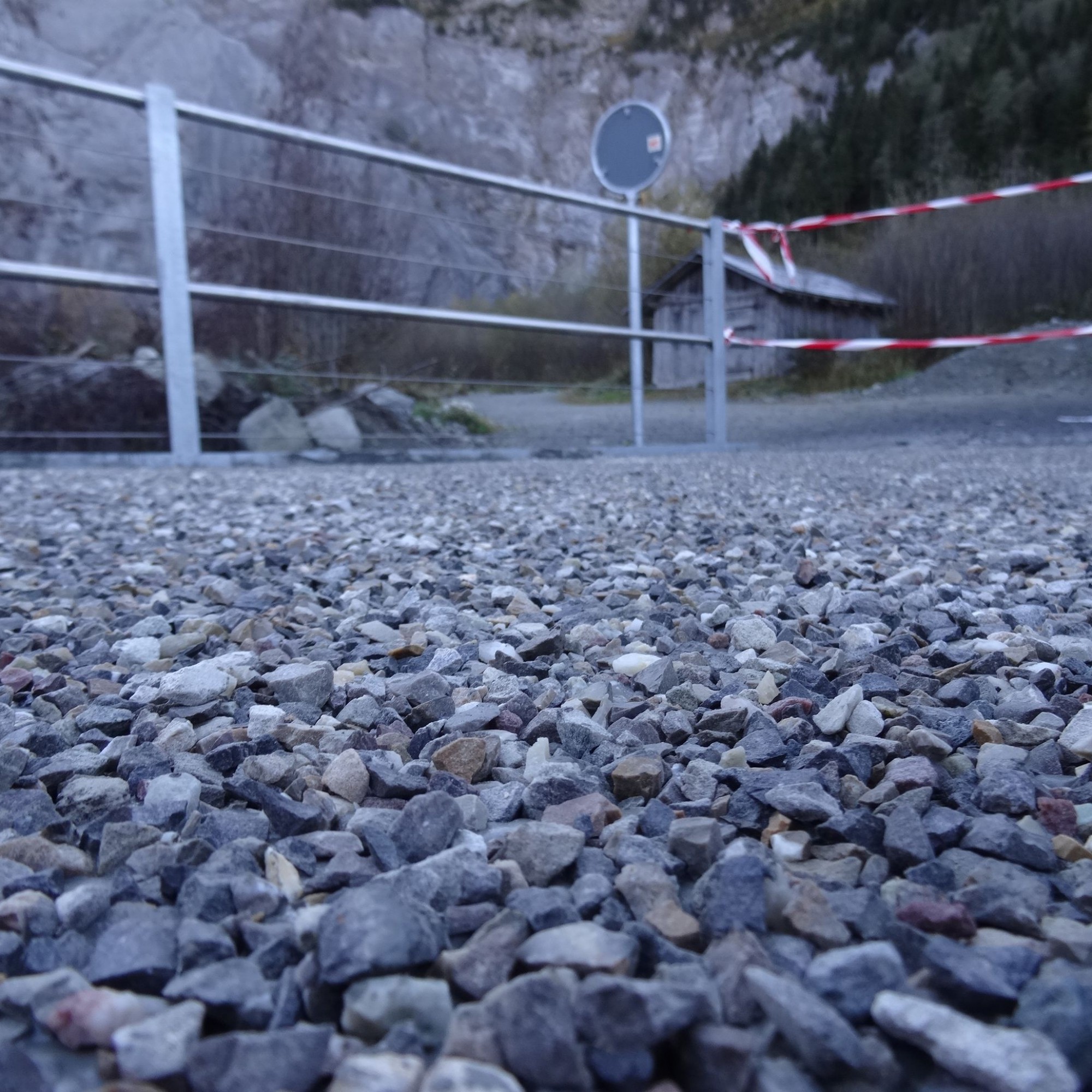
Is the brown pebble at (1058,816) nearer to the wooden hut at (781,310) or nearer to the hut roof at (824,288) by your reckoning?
the wooden hut at (781,310)

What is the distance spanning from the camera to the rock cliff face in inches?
175

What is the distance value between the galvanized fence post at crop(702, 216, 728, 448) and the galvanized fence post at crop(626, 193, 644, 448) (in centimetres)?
35

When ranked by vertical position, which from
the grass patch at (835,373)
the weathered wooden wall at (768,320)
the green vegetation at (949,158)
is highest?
the green vegetation at (949,158)

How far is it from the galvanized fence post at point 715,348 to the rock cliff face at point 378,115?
858mm

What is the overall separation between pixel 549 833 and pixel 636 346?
12.1ft

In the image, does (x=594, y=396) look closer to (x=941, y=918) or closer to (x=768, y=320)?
(x=941, y=918)

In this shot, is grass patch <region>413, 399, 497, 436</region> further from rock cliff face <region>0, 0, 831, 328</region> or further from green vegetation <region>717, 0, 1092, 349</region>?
green vegetation <region>717, 0, 1092, 349</region>

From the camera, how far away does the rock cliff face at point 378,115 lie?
4434 mm

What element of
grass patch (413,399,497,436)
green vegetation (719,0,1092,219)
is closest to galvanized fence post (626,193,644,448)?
grass patch (413,399,497,436)

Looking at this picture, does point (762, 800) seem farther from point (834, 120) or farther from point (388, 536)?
point (834, 120)

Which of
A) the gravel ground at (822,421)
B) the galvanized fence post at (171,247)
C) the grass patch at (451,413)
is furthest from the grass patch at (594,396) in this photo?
the galvanized fence post at (171,247)

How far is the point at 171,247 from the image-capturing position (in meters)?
2.78

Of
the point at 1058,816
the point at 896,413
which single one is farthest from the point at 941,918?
the point at 896,413

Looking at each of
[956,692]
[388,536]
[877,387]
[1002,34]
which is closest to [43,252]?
[877,387]
